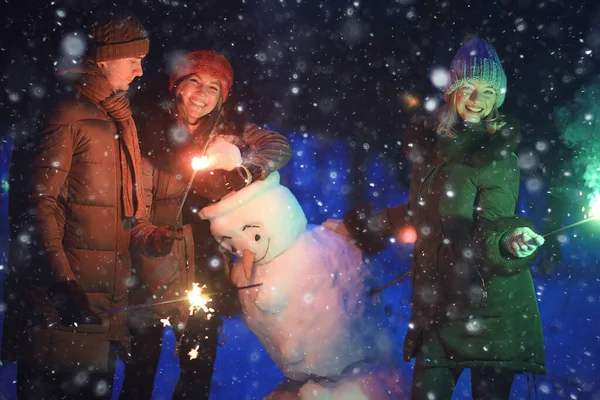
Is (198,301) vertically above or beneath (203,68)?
beneath

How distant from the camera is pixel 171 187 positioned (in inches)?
113

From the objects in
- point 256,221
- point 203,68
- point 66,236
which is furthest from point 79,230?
point 203,68

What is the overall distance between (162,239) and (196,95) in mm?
885

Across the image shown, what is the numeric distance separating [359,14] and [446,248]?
10.6 ft

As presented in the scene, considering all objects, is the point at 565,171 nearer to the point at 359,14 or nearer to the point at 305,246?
the point at 359,14

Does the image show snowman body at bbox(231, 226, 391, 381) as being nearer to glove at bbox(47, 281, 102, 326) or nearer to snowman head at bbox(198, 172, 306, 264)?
snowman head at bbox(198, 172, 306, 264)

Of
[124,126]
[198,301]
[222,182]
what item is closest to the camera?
[124,126]

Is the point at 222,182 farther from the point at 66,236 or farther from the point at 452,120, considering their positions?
the point at 452,120

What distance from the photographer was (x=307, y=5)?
471 centimetres

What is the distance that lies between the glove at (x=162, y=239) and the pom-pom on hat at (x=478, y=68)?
1.79 metres

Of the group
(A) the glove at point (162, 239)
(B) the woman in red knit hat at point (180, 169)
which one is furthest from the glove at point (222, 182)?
(A) the glove at point (162, 239)

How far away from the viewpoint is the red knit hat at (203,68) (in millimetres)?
2758

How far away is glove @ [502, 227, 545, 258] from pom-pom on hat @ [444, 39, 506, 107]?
0.79 meters

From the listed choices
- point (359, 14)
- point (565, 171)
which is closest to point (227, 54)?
point (359, 14)
